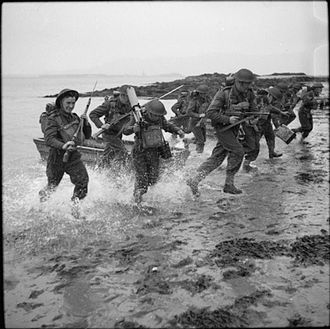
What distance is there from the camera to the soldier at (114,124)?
24.8 ft

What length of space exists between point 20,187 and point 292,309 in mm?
6696

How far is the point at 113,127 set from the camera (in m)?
7.57

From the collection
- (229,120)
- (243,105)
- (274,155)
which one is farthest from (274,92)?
(229,120)

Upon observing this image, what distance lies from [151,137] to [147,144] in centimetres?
14

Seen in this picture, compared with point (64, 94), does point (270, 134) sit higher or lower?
lower

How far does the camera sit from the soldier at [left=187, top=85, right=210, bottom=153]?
37.8ft

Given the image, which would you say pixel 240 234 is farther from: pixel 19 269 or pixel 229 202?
pixel 19 269

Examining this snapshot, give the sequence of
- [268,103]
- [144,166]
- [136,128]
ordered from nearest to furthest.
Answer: [136,128], [144,166], [268,103]

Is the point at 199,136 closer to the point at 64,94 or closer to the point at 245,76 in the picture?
the point at 245,76

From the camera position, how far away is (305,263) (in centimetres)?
425

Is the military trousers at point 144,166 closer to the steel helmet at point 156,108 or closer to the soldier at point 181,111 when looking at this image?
the steel helmet at point 156,108

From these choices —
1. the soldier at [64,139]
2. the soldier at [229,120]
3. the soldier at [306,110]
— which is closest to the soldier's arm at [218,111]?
the soldier at [229,120]

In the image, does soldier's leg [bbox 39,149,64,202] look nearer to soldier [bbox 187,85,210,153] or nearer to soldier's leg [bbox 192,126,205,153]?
soldier [bbox 187,85,210,153]

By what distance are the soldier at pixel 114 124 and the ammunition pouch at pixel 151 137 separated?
1399mm
